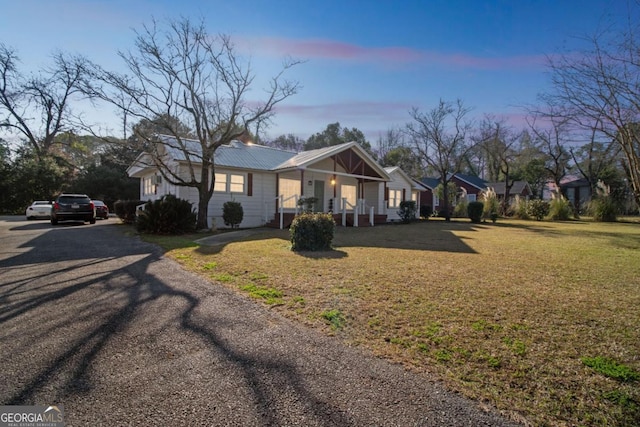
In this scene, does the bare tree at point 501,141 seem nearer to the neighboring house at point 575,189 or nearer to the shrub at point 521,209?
the shrub at point 521,209

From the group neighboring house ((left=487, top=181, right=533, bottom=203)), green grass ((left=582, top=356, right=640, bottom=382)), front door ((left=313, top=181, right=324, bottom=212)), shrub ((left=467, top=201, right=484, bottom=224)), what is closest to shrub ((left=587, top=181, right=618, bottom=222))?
shrub ((left=467, top=201, right=484, bottom=224))

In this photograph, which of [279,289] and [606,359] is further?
[279,289]

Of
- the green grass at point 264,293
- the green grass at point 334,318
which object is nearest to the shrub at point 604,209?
the green grass at point 334,318

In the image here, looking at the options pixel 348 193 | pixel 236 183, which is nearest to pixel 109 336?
pixel 236 183

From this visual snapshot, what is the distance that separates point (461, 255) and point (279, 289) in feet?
17.1

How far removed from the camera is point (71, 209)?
15211 millimetres

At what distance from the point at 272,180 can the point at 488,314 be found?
13943 mm

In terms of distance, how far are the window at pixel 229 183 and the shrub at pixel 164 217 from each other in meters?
3.14

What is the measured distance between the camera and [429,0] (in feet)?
30.4

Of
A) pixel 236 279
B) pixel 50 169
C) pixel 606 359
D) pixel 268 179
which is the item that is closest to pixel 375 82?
pixel 268 179

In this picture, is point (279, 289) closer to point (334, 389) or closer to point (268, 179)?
point (334, 389)

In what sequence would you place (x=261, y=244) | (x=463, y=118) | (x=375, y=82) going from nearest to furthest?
(x=261, y=244), (x=375, y=82), (x=463, y=118)

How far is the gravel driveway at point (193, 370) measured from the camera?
1.99 metres

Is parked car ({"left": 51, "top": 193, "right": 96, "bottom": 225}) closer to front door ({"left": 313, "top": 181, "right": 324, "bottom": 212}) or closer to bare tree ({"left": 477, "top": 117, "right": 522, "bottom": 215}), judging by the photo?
front door ({"left": 313, "top": 181, "right": 324, "bottom": 212})
